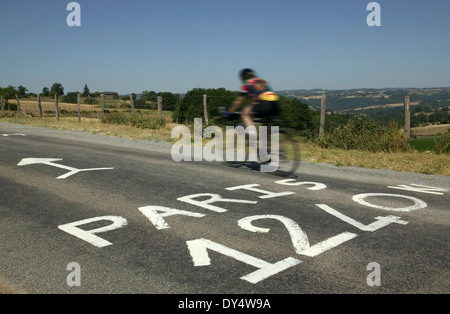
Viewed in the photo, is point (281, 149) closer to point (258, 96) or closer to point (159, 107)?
point (258, 96)

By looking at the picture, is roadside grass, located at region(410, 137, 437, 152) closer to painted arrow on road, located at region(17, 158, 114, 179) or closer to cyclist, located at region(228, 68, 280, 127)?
cyclist, located at region(228, 68, 280, 127)

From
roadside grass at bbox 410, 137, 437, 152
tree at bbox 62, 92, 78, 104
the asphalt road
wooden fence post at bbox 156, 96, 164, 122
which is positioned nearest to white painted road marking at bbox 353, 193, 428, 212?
the asphalt road

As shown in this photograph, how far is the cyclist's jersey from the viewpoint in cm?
764

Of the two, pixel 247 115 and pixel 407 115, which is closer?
pixel 247 115

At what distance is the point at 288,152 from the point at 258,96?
1464 millimetres

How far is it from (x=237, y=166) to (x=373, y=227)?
4.71 meters

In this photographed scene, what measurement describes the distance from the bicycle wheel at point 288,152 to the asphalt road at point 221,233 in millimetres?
600

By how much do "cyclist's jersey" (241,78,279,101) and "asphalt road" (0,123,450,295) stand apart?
66.9 inches

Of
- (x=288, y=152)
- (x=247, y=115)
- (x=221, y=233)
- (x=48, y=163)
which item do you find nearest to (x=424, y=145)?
(x=288, y=152)

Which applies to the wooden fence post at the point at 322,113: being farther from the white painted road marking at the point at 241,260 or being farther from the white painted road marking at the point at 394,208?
the white painted road marking at the point at 241,260

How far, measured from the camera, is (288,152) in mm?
8141

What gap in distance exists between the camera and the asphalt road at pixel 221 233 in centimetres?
323

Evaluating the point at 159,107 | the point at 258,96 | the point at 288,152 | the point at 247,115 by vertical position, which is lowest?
the point at 288,152

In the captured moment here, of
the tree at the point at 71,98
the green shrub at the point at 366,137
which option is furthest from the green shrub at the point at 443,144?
the tree at the point at 71,98
